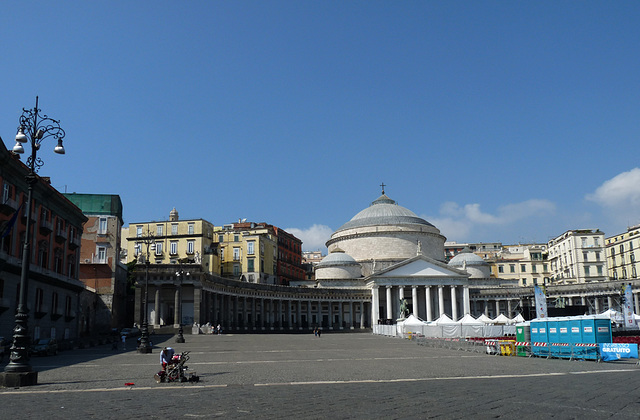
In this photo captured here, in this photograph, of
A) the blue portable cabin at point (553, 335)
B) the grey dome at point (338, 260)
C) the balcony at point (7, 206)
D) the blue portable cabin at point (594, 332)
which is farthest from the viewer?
the grey dome at point (338, 260)

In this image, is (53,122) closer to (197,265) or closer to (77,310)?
(77,310)

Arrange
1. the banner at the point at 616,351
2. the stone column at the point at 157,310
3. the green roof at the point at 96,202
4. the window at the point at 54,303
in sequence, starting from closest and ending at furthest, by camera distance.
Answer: the banner at the point at 616,351
the window at the point at 54,303
the green roof at the point at 96,202
the stone column at the point at 157,310

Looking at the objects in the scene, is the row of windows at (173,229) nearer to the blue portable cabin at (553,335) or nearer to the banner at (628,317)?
the banner at (628,317)

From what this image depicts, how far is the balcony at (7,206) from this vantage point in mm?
33344

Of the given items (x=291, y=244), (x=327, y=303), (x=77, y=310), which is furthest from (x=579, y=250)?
(x=77, y=310)

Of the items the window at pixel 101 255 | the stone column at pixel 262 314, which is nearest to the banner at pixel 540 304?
the stone column at pixel 262 314

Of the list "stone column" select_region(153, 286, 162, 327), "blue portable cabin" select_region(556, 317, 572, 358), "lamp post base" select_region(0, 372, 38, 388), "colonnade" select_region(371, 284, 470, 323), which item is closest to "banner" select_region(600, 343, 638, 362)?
"blue portable cabin" select_region(556, 317, 572, 358)

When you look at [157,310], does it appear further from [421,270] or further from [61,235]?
[421,270]

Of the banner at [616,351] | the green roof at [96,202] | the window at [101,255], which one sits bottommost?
the banner at [616,351]

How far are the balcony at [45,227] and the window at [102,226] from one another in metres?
18.2

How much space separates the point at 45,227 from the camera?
1596 inches

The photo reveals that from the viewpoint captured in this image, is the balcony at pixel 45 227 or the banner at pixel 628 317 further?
the banner at pixel 628 317

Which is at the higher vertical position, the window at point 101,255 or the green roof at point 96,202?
the green roof at point 96,202

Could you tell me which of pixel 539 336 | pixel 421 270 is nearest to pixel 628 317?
pixel 539 336
